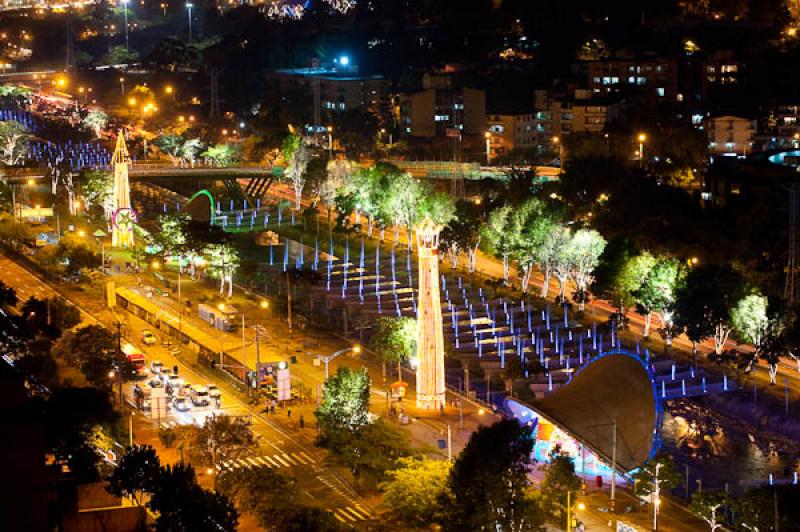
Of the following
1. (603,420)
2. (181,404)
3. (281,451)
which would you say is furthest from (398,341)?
(603,420)

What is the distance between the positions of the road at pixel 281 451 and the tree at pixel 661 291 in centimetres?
1625

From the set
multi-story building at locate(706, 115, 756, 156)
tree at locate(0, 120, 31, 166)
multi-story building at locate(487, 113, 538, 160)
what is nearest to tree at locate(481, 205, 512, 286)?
multi-story building at locate(706, 115, 756, 156)

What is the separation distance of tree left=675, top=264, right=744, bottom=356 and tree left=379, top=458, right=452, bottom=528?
1914 cm

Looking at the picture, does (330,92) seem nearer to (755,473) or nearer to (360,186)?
(360,186)

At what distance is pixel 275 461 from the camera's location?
4675 centimetres

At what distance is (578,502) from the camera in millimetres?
43125

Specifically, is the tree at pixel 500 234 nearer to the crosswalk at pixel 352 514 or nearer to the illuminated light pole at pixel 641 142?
the illuminated light pole at pixel 641 142

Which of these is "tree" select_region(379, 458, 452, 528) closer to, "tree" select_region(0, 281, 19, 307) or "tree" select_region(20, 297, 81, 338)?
"tree" select_region(20, 297, 81, 338)

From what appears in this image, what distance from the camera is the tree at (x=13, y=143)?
102m

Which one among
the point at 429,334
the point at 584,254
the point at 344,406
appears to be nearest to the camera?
the point at 344,406

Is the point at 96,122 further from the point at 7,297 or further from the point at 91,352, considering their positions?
the point at 91,352

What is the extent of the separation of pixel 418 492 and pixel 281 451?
7505 mm

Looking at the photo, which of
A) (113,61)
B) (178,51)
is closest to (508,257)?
(178,51)

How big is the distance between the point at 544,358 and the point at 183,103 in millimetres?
72137
